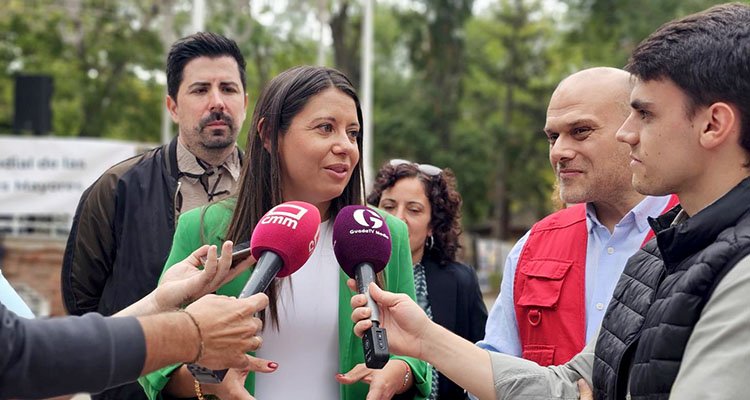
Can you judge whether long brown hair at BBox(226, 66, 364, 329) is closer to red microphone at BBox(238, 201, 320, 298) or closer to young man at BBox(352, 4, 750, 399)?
red microphone at BBox(238, 201, 320, 298)

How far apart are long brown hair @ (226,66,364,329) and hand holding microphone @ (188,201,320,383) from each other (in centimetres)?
44

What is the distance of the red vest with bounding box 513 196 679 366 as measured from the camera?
3.88m

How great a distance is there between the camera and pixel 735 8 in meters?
2.73

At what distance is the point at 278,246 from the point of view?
3.04 metres

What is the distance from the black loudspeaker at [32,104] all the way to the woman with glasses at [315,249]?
16.6m

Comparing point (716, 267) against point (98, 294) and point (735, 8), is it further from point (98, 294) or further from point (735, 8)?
point (98, 294)

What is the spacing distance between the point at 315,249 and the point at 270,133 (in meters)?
0.45

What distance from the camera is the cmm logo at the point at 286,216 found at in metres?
3.09

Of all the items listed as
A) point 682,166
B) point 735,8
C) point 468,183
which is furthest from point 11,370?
point 468,183

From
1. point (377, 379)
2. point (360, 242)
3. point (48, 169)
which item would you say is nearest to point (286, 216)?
point (360, 242)

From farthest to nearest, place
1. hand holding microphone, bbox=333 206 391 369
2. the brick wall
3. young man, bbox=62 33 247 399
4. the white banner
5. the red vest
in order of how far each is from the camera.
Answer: the white banner, the brick wall, young man, bbox=62 33 247 399, the red vest, hand holding microphone, bbox=333 206 391 369

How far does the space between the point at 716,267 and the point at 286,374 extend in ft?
5.15

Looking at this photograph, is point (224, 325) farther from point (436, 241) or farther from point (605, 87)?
point (436, 241)

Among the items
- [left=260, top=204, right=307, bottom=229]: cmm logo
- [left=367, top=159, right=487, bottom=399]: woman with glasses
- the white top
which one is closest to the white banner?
[left=367, top=159, right=487, bottom=399]: woman with glasses
